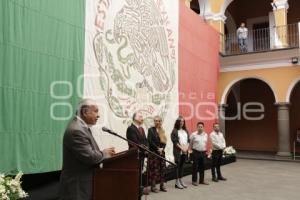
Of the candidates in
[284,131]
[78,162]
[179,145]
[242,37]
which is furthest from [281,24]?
[78,162]

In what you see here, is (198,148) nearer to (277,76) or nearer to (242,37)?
(277,76)

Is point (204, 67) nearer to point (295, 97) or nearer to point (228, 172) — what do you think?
point (228, 172)

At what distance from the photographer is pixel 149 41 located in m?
8.45

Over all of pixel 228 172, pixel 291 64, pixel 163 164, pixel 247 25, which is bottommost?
pixel 228 172

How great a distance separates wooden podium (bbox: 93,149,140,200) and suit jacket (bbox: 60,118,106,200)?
0.33 feet

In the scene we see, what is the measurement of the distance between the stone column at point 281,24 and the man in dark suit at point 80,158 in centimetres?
1166

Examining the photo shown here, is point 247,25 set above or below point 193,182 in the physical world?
above

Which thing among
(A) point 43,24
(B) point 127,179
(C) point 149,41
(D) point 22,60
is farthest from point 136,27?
(B) point 127,179

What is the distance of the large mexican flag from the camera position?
16.5ft

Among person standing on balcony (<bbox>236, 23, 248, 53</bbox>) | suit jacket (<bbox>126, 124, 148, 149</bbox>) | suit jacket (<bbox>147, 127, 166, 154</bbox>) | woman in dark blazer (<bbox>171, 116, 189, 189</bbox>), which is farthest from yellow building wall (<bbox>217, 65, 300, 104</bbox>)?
suit jacket (<bbox>126, 124, 148, 149</bbox>)

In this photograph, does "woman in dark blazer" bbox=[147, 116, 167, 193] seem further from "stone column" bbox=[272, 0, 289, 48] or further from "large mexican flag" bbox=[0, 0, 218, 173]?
"stone column" bbox=[272, 0, 289, 48]

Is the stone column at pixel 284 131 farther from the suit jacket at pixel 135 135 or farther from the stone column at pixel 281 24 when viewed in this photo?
the suit jacket at pixel 135 135

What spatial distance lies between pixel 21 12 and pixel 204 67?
7.73 metres

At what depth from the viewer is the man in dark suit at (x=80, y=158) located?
9.29ft
